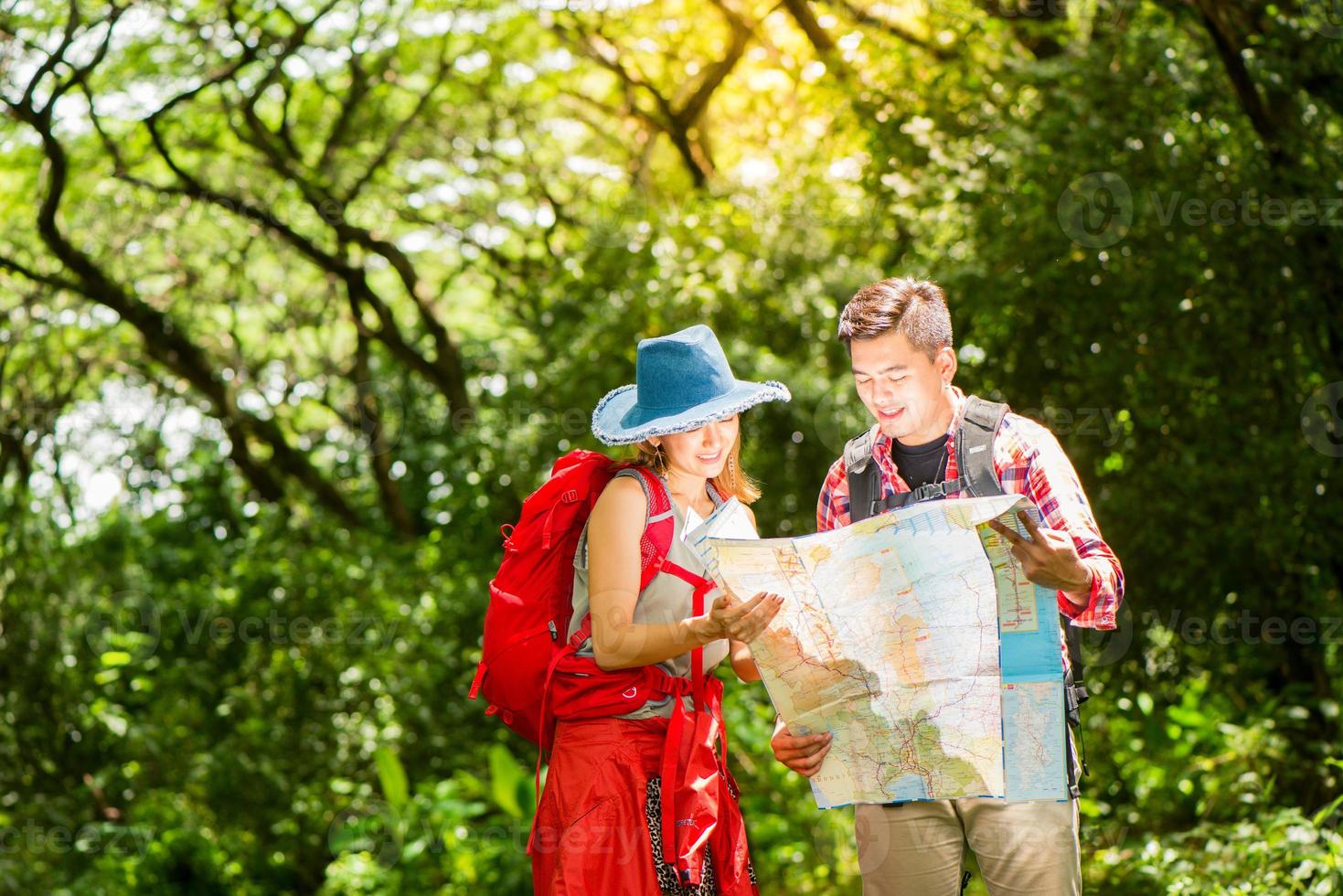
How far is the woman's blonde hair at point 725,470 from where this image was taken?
285cm

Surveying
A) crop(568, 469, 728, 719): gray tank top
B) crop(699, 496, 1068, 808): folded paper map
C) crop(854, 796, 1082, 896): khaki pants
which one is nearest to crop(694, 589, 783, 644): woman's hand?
crop(699, 496, 1068, 808): folded paper map

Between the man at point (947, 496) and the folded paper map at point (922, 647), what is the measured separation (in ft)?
0.34

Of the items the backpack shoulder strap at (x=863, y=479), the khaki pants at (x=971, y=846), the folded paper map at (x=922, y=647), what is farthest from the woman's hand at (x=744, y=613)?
the khaki pants at (x=971, y=846)

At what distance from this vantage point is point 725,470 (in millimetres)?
3012

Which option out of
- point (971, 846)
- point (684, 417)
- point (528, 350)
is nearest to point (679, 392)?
point (684, 417)

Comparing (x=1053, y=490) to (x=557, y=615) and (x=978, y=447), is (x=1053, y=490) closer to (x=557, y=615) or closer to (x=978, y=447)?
(x=978, y=447)

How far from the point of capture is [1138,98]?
5938 millimetres

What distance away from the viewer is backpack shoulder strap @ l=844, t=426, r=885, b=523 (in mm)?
2795

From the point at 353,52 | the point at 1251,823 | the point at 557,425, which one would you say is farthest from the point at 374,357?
the point at 1251,823

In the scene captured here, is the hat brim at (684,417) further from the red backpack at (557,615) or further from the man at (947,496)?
the man at (947,496)

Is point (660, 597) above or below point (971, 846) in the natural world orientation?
above

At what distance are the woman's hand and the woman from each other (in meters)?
0.10

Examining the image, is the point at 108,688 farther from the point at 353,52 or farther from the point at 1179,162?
the point at 1179,162

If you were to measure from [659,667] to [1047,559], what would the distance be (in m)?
0.87
